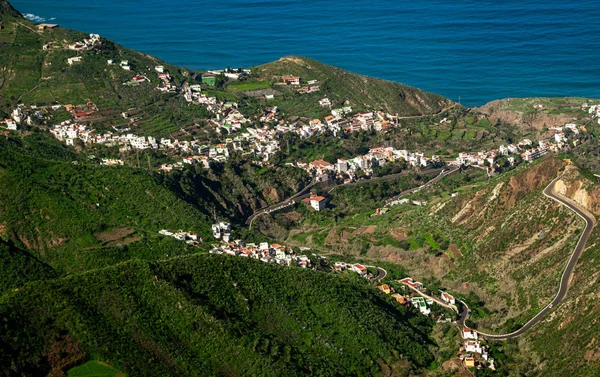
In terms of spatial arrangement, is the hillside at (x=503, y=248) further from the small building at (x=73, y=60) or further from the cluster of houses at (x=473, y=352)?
the small building at (x=73, y=60)

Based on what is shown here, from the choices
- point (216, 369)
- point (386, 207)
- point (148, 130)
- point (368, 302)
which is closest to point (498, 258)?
point (368, 302)

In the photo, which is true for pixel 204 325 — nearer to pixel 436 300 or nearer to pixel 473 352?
pixel 473 352

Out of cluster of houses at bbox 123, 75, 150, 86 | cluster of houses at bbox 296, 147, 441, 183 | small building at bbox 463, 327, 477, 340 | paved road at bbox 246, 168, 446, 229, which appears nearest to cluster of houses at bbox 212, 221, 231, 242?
paved road at bbox 246, 168, 446, 229

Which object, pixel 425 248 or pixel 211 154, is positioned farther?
pixel 211 154

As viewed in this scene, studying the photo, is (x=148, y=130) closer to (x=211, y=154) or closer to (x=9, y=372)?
(x=211, y=154)

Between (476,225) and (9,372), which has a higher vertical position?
(476,225)

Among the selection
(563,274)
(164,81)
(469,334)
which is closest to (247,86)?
(164,81)
